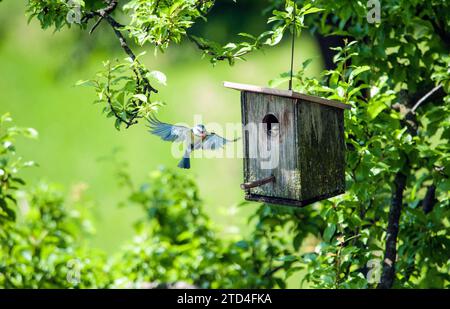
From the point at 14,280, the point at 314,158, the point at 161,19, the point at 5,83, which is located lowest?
the point at 14,280

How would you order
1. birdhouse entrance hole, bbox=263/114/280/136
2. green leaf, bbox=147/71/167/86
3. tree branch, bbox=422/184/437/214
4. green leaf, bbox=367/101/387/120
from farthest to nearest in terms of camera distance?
tree branch, bbox=422/184/437/214 → green leaf, bbox=367/101/387/120 → birdhouse entrance hole, bbox=263/114/280/136 → green leaf, bbox=147/71/167/86

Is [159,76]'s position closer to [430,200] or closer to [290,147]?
[290,147]

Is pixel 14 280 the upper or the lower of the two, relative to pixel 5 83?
lower

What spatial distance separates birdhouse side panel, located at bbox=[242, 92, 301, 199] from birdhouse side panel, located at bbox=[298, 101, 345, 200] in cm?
4

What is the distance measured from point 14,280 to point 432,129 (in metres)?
2.65

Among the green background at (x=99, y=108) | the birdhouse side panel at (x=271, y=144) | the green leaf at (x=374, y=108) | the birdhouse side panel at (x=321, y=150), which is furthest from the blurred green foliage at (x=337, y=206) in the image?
the green background at (x=99, y=108)

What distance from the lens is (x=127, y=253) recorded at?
5.18 m

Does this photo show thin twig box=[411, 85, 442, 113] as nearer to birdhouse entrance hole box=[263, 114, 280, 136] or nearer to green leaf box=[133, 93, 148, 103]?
birdhouse entrance hole box=[263, 114, 280, 136]

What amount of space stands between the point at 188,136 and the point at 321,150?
0.57 metres

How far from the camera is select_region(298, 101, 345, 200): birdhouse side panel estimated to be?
130 inches

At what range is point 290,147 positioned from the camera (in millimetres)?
3311

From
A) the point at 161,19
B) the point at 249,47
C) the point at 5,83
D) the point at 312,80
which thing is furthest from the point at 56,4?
the point at 5,83

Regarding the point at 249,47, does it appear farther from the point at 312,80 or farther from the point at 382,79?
the point at 382,79

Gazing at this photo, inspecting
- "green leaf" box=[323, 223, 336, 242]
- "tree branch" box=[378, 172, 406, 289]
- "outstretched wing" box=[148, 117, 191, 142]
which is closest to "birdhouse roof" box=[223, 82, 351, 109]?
"outstretched wing" box=[148, 117, 191, 142]
